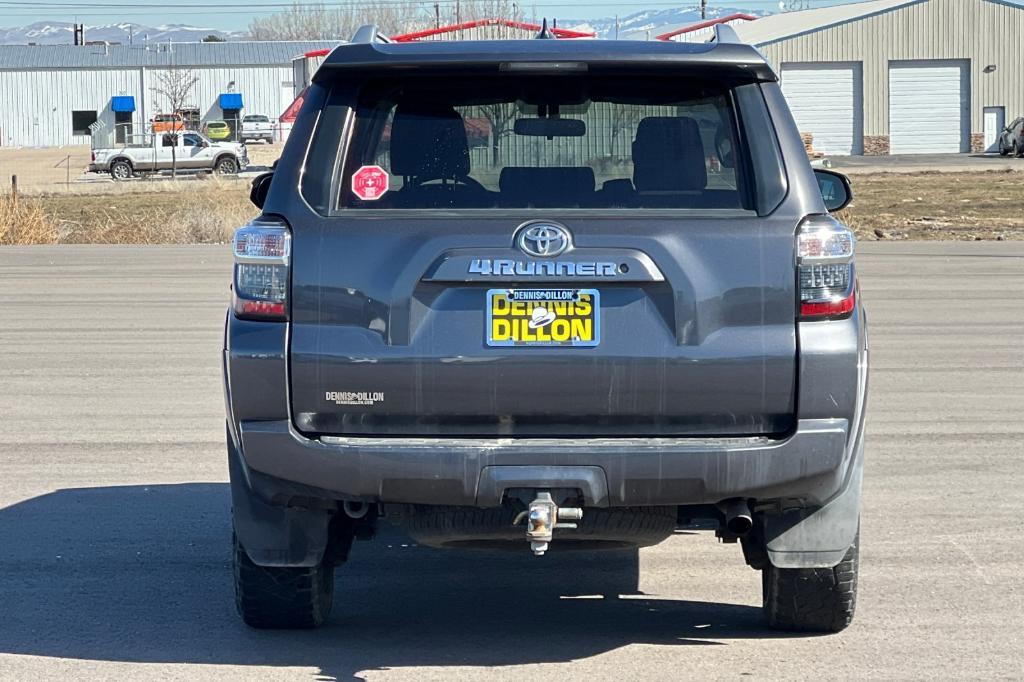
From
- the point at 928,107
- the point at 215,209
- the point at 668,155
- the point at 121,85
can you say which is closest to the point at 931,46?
the point at 928,107

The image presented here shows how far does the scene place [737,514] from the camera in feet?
16.0

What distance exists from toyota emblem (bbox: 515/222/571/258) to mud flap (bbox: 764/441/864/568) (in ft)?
3.80

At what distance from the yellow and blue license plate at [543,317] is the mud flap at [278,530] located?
0.95 m

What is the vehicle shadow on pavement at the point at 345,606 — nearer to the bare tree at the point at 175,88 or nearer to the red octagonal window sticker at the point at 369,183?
the red octagonal window sticker at the point at 369,183

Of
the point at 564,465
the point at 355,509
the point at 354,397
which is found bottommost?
the point at 355,509

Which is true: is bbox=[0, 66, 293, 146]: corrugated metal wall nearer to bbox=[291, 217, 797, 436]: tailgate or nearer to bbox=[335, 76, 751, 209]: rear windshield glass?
bbox=[335, 76, 751, 209]: rear windshield glass

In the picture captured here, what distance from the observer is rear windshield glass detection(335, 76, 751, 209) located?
485 centimetres

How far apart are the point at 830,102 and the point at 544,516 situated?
67.6m

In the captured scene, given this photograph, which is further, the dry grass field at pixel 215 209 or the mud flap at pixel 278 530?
the dry grass field at pixel 215 209

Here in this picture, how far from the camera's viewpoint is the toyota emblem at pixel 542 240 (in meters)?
4.64

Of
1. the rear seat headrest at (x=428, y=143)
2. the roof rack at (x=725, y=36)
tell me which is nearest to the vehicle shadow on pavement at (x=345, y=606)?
the rear seat headrest at (x=428, y=143)

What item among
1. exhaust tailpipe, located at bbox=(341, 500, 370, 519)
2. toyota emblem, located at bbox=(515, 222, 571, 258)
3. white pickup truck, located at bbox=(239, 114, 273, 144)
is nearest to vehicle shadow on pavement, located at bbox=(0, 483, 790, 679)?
exhaust tailpipe, located at bbox=(341, 500, 370, 519)

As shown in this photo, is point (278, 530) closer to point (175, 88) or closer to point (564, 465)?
point (564, 465)

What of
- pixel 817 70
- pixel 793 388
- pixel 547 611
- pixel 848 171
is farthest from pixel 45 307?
pixel 817 70
